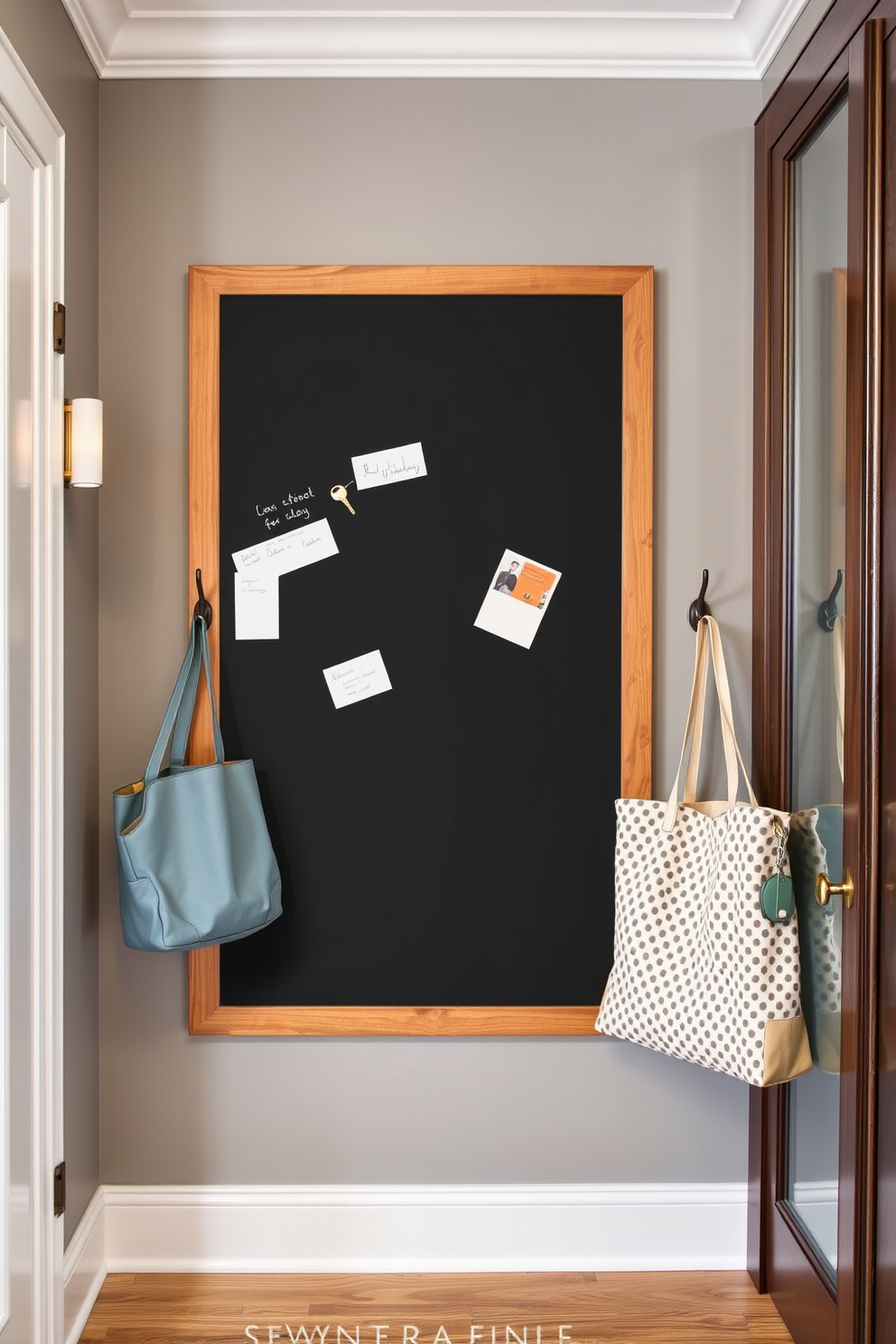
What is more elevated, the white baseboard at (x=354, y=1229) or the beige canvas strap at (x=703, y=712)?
Result: the beige canvas strap at (x=703, y=712)

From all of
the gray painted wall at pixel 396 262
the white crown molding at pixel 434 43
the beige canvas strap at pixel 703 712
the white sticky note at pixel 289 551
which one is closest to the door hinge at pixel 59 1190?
the gray painted wall at pixel 396 262

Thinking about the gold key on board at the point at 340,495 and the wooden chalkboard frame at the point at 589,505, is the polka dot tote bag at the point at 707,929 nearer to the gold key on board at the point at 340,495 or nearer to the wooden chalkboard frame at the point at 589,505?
the wooden chalkboard frame at the point at 589,505

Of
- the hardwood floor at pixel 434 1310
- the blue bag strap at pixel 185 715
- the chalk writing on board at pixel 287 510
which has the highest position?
the chalk writing on board at pixel 287 510

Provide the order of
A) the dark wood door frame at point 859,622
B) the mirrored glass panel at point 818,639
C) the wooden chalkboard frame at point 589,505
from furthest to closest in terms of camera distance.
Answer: the wooden chalkboard frame at point 589,505 → the mirrored glass panel at point 818,639 → the dark wood door frame at point 859,622

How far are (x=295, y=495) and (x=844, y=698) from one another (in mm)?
1147

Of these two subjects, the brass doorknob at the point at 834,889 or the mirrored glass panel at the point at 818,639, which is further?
the mirrored glass panel at the point at 818,639

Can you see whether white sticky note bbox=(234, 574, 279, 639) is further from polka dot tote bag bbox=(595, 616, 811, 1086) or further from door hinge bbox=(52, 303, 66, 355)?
polka dot tote bag bbox=(595, 616, 811, 1086)

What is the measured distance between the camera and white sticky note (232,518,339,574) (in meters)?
2.02

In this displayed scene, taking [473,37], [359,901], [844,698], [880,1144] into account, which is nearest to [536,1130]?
[359,901]

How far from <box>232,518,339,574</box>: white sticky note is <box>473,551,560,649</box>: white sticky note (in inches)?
13.6

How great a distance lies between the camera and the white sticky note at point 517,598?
2023mm

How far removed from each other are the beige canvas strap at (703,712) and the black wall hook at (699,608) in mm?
33

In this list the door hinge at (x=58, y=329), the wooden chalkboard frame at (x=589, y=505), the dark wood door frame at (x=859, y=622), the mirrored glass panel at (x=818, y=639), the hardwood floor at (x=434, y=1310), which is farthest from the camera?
the wooden chalkboard frame at (x=589, y=505)

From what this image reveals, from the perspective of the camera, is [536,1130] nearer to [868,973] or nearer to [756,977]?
[756,977]
